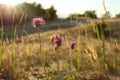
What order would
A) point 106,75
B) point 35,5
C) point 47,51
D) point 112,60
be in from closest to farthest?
1. point 106,75
2. point 112,60
3. point 47,51
4. point 35,5

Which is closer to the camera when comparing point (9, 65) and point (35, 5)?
point (9, 65)

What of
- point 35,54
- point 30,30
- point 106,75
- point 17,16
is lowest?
point 106,75

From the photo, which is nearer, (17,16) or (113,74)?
(113,74)

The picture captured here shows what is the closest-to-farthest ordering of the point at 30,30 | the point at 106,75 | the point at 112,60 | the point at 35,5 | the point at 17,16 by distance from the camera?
the point at 106,75 < the point at 112,60 < the point at 30,30 < the point at 17,16 < the point at 35,5

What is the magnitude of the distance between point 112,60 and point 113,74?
0.30 m

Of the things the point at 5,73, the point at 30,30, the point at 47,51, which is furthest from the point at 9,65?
the point at 30,30

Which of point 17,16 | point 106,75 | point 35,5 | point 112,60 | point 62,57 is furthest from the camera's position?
point 35,5

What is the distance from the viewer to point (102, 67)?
4695 mm

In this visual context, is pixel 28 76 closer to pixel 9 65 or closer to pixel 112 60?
pixel 9 65

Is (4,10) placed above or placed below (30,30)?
above

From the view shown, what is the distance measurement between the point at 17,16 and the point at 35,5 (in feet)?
12.2

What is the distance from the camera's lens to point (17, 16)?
17.2 m

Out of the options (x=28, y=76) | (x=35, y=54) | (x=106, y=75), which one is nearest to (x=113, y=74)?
(x=106, y=75)

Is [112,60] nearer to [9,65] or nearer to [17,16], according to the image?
[9,65]
